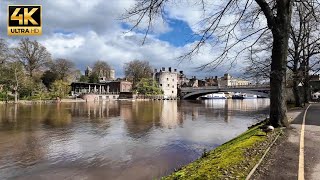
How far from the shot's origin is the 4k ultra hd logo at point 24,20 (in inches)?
840

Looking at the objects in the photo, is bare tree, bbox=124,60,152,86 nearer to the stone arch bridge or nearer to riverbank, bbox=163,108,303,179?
the stone arch bridge

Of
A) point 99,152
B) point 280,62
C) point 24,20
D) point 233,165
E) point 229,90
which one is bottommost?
point 99,152

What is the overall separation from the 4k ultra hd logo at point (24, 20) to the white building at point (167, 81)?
358 feet

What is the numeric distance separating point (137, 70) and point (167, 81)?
25.5 metres

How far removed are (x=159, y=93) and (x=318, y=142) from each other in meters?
109

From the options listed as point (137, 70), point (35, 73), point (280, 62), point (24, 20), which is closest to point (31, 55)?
point (35, 73)

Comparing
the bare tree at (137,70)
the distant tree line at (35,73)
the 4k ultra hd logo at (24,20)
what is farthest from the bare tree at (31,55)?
the 4k ultra hd logo at (24,20)

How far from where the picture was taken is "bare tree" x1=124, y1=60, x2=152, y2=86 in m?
113

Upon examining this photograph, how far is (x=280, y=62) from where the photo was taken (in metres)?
12.4

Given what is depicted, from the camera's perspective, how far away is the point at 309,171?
6879mm

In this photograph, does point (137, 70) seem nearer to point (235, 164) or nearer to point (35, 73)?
Answer: point (35, 73)

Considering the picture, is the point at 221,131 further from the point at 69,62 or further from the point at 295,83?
the point at 69,62

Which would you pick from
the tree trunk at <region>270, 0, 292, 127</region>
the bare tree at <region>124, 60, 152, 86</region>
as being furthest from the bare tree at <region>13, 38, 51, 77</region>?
the tree trunk at <region>270, 0, 292, 127</region>

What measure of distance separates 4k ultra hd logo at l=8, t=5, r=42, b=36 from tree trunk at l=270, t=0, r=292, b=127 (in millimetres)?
16120
